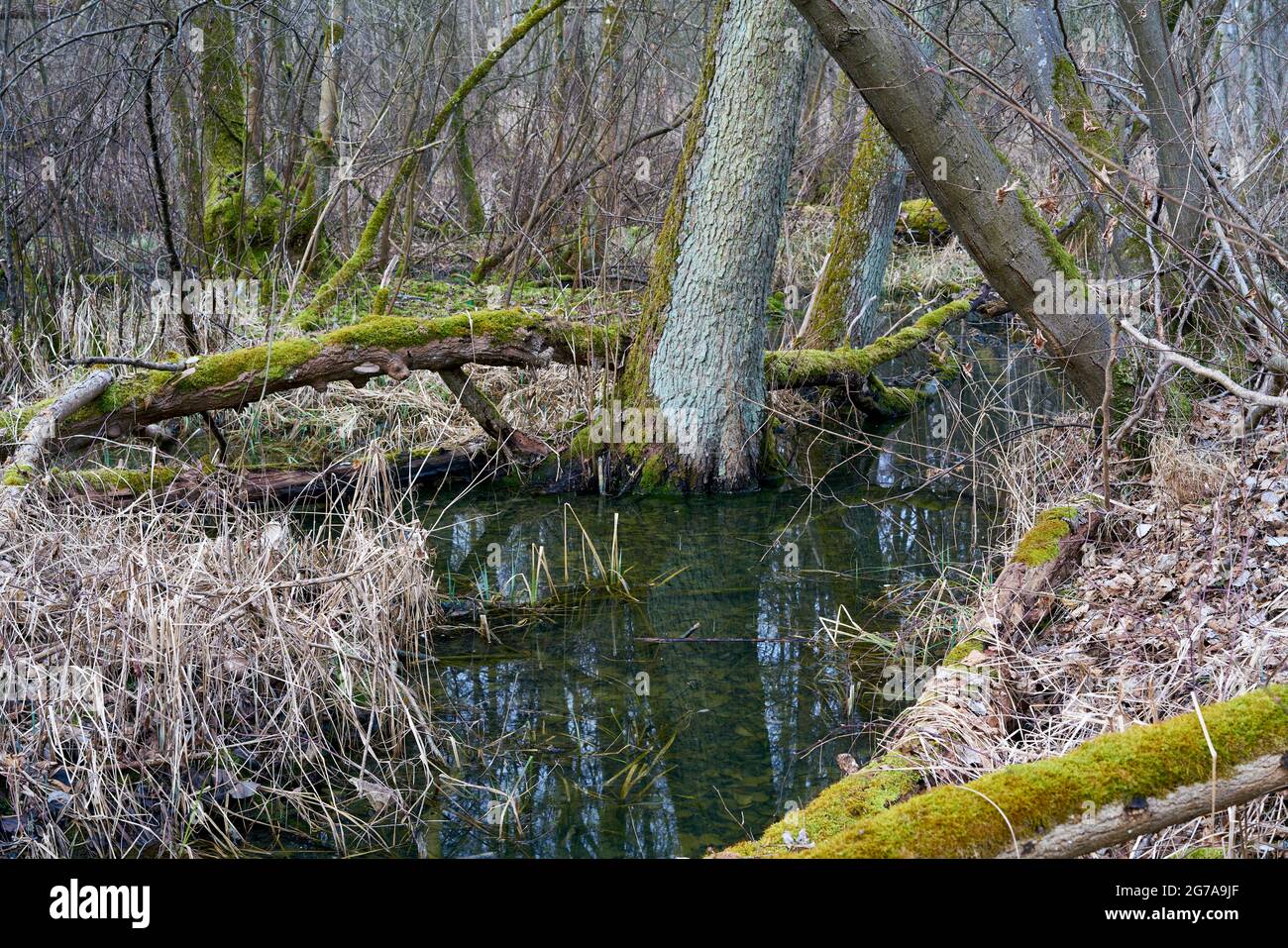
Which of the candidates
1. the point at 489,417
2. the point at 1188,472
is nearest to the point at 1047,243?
the point at 1188,472

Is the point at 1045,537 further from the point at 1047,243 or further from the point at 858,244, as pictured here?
the point at 858,244

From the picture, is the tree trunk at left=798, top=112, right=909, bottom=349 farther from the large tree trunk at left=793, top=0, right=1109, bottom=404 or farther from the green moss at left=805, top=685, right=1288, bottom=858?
the green moss at left=805, top=685, right=1288, bottom=858

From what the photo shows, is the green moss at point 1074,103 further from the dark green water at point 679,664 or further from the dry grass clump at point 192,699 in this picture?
the dry grass clump at point 192,699

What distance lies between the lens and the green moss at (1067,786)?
220cm

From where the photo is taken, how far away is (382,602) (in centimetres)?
472

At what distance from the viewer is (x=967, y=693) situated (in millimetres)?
3918

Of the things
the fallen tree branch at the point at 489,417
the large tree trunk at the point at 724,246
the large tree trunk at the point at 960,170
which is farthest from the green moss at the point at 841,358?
the large tree trunk at the point at 960,170

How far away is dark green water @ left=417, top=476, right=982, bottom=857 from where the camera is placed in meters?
3.90

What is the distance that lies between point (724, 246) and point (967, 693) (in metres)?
3.97

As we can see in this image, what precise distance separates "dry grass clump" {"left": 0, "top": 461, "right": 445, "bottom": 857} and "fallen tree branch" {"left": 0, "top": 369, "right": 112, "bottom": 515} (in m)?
0.14

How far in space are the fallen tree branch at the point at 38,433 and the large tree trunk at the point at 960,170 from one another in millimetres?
4078

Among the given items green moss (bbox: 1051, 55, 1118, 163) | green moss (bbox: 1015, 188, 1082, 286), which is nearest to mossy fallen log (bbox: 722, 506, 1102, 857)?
green moss (bbox: 1015, 188, 1082, 286)

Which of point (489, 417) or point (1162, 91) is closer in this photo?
point (1162, 91)
